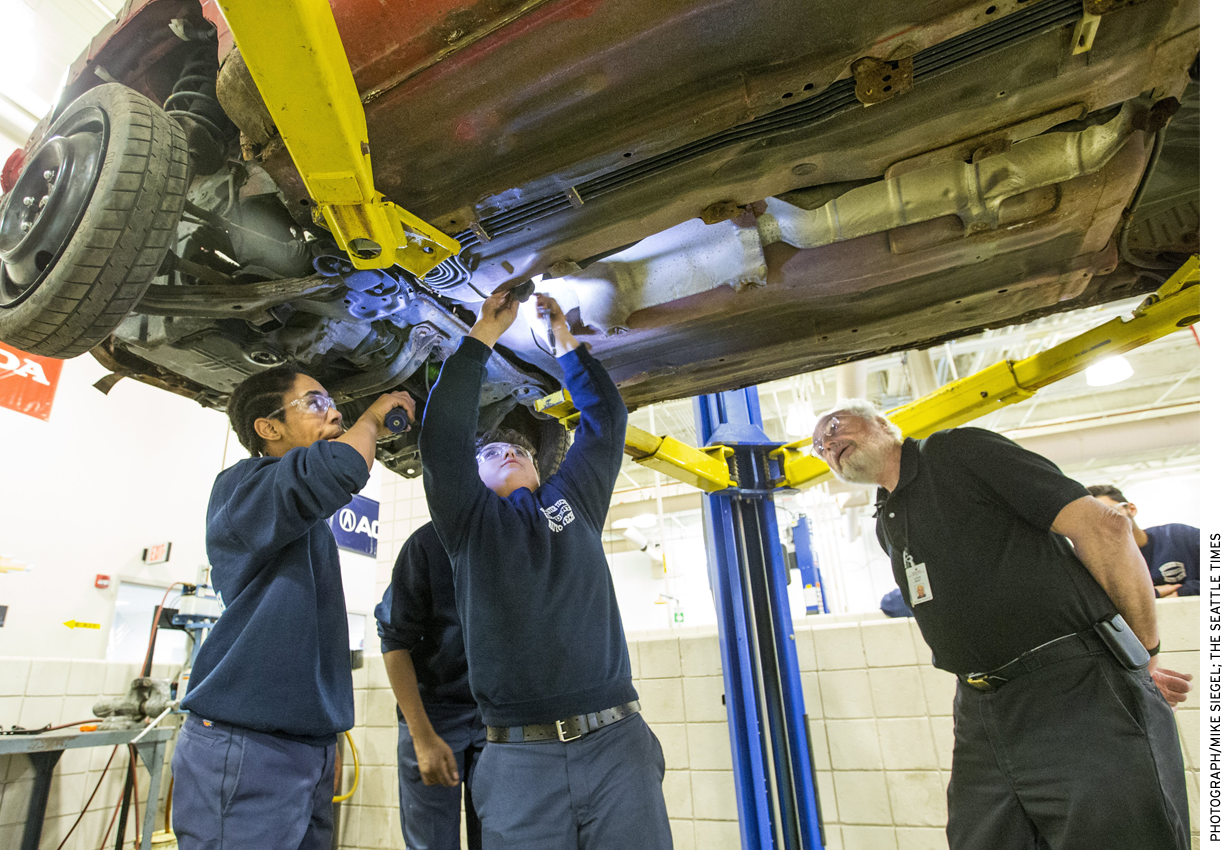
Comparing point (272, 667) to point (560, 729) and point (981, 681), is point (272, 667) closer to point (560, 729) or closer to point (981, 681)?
point (560, 729)

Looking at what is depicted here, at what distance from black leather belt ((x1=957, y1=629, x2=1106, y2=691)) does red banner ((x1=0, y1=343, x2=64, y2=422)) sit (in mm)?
6359

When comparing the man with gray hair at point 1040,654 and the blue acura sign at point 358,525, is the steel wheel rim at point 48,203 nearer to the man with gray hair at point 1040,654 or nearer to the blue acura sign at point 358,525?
the man with gray hair at point 1040,654

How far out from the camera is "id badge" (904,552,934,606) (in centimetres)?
189

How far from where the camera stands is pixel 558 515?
163 cm

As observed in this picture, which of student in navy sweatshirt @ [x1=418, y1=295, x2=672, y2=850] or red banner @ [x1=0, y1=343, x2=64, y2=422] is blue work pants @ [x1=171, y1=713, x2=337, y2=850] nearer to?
student in navy sweatshirt @ [x1=418, y1=295, x2=672, y2=850]

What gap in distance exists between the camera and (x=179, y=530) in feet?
19.7

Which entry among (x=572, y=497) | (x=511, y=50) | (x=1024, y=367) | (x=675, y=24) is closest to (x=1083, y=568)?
(x=1024, y=367)

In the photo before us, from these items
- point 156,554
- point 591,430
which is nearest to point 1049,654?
point 591,430

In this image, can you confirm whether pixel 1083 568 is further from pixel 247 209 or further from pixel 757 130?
pixel 247 209

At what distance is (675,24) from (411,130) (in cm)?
56

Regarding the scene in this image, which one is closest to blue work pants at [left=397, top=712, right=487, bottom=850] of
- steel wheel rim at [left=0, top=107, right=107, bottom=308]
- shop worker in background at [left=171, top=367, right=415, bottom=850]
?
shop worker in background at [left=171, top=367, right=415, bottom=850]

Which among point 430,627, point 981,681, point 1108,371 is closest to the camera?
point 981,681

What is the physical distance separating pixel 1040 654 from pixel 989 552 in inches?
10.7

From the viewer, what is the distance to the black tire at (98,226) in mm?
1281
